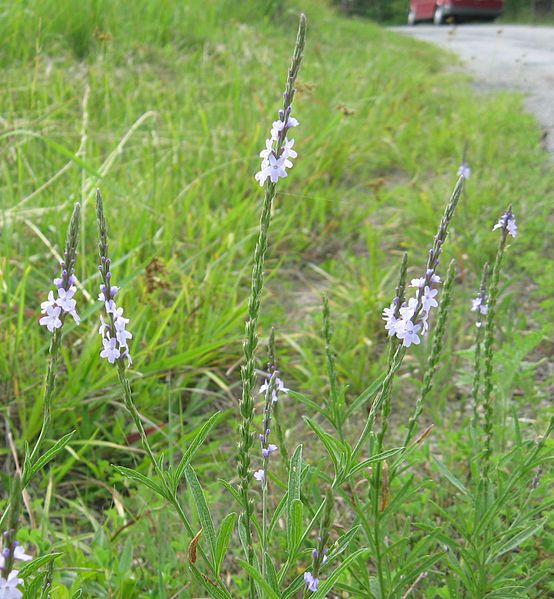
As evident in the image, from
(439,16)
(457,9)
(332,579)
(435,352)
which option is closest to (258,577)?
(332,579)

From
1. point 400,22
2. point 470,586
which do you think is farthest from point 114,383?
point 400,22

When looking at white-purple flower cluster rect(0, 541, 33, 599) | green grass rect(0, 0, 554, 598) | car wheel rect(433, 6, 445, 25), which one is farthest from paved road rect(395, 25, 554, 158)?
car wheel rect(433, 6, 445, 25)

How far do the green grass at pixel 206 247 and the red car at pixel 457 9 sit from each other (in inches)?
673

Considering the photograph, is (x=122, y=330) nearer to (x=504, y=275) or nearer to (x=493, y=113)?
(x=504, y=275)

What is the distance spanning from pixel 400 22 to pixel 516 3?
13.4 ft

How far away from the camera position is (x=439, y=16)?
21875 mm

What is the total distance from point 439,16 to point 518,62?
13795 mm

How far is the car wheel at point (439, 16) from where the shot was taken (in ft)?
70.9

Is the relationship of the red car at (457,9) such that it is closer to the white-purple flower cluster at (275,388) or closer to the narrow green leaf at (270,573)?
the white-purple flower cluster at (275,388)

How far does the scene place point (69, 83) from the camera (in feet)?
15.0

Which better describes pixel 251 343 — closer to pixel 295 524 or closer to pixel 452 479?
pixel 295 524

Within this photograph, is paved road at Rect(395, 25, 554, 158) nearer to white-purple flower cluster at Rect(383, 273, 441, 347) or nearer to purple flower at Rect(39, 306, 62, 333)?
white-purple flower cluster at Rect(383, 273, 441, 347)

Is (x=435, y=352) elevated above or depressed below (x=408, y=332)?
below

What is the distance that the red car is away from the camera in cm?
2122
